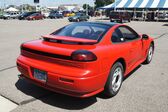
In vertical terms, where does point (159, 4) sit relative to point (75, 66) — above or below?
above

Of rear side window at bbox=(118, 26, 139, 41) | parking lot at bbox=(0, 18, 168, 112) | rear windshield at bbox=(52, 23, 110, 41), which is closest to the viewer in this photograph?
parking lot at bbox=(0, 18, 168, 112)

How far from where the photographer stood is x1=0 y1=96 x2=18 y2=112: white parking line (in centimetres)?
425

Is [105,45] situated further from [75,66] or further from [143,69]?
[143,69]

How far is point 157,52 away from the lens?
9945 millimetres

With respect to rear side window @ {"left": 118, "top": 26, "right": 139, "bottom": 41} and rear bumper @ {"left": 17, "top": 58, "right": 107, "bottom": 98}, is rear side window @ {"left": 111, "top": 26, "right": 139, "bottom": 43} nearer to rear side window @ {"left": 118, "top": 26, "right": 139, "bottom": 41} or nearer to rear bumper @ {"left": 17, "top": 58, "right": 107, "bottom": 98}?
rear side window @ {"left": 118, "top": 26, "right": 139, "bottom": 41}

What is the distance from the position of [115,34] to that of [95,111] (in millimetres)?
1765

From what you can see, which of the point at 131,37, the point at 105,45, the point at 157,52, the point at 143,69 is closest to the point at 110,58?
the point at 105,45

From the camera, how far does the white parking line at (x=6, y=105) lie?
14.0 ft

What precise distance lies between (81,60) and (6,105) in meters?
1.60

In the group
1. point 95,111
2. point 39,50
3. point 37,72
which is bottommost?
point 95,111

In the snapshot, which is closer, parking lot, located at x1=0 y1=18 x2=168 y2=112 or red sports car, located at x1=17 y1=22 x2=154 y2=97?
red sports car, located at x1=17 y1=22 x2=154 y2=97

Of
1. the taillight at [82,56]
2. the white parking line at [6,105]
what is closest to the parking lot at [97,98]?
the white parking line at [6,105]

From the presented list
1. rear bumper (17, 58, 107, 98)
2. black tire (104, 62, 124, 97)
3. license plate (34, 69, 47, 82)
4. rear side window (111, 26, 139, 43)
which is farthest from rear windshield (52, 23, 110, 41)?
license plate (34, 69, 47, 82)

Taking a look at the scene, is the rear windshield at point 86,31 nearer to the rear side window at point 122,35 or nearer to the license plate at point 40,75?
the rear side window at point 122,35
